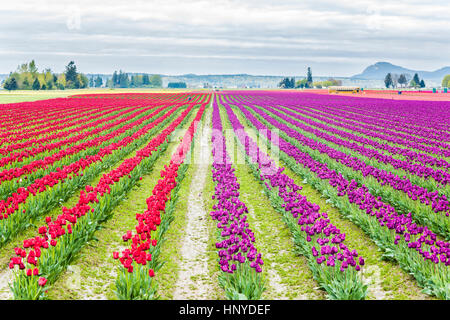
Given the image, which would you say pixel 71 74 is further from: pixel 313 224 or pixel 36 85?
pixel 313 224

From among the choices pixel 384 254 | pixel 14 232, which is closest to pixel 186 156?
pixel 14 232

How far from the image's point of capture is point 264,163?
17.0 m

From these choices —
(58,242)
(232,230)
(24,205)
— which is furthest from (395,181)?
(24,205)

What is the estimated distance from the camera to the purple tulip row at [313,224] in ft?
22.8

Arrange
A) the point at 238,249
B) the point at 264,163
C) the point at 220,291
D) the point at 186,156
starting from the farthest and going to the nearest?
the point at 186,156, the point at 264,163, the point at 238,249, the point at 220,291

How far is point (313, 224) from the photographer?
29.5 feet

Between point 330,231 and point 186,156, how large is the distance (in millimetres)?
11562

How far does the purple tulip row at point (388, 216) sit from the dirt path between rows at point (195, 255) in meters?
3.50

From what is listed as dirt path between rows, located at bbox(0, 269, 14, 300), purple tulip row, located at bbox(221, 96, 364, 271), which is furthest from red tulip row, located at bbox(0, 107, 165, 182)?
purple tulip row, located at bbox(221, 96, 364, 271)

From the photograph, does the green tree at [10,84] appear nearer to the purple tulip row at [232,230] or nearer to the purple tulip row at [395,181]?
the purple tulip row at [395,181]

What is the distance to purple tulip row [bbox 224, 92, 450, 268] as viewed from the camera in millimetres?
7172

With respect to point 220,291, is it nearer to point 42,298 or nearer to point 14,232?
point 42,298

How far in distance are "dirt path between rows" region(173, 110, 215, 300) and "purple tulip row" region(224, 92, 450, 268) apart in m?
3.50

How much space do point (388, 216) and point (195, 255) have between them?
4108mm
